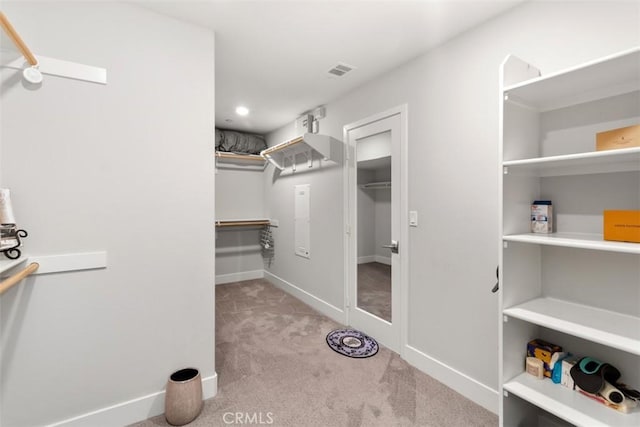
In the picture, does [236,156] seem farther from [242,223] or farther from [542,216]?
[542,216]

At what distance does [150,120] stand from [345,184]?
196 centimetres

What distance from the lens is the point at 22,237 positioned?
1577mm

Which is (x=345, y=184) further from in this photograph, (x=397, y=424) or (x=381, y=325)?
(x=397, y=424)

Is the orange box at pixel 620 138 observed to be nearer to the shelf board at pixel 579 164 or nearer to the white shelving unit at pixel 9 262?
the shelf board at pixel 579 164

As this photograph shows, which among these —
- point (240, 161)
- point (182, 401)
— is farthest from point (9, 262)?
point (240, 161)

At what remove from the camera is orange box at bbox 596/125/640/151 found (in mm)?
1241

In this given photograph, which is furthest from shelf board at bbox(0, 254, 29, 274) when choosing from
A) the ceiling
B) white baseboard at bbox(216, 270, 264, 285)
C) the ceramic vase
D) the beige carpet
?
white baseboard at bbox(216, 270, 264, 285)

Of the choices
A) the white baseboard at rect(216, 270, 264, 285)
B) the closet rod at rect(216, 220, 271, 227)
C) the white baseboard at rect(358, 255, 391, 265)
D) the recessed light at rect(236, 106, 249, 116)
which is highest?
the recessed light at rect(236, 106, 249, 116)

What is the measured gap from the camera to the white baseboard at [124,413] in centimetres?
174

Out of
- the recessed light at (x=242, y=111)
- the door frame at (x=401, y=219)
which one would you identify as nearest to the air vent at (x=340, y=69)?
the door frame at (x=401, y=219)

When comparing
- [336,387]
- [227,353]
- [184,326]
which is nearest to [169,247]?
[184,326]

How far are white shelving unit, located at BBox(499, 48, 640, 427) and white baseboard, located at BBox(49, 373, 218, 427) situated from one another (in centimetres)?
207

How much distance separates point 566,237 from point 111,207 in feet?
8.43

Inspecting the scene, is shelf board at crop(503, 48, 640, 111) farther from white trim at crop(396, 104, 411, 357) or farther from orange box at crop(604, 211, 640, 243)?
white trim at crop(396, 104, 411, 357)
